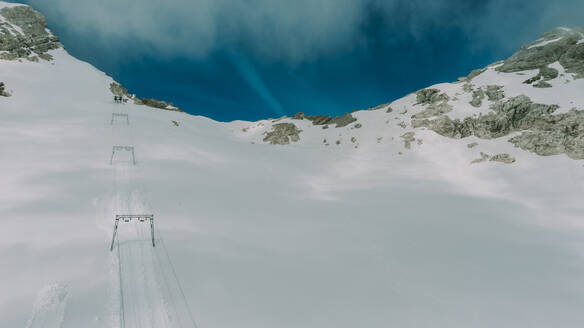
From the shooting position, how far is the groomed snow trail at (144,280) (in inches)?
261

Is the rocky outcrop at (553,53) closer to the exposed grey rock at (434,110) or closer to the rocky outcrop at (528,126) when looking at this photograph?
the rocky outcrop at (528,126)

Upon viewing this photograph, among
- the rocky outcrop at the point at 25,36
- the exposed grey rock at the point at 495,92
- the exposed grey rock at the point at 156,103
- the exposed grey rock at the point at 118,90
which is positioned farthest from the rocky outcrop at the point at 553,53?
the rocky outcrop at the point at 25,36

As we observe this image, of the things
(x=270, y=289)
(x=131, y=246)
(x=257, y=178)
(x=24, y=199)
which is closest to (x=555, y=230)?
(x=270, y=289)

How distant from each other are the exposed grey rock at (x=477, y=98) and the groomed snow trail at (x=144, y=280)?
150 ft

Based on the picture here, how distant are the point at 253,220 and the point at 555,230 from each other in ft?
64.1

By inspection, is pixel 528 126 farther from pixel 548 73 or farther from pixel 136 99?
pixel 136 99

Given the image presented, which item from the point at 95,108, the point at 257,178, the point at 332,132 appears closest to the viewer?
the point at 257,178

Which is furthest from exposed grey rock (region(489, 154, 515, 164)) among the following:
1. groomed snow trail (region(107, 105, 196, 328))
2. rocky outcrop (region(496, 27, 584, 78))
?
groomed snow trail (region(107, 105, 196, 328))

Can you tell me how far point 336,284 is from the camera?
29.7 feet

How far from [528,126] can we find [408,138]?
14.0 metres

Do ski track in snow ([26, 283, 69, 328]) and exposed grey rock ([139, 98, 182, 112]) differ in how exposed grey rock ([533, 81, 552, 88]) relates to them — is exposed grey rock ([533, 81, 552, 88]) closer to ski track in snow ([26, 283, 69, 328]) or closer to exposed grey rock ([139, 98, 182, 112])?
ski track in snow ([26, 283, 69, 328])

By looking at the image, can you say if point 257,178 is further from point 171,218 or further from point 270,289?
point 270,289

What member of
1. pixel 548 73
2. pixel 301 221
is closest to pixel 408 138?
pixel 548 73

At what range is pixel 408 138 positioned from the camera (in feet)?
124
